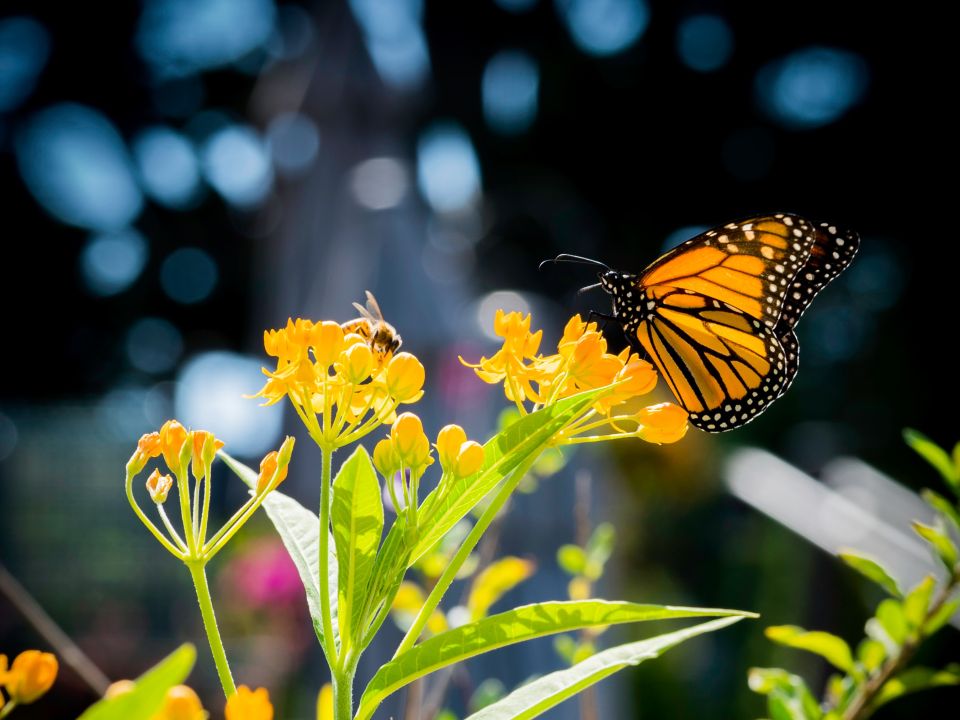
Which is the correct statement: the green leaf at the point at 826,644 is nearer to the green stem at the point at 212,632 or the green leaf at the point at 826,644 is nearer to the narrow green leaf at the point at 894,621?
the narrow green leaf at the point at 894,621

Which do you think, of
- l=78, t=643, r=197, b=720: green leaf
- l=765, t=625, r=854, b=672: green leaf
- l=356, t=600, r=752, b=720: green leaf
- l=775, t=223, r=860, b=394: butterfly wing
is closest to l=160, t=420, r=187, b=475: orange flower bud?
l=356, t=600, r=752, b=720: green leaf

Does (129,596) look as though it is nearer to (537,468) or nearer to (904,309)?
(537,468)

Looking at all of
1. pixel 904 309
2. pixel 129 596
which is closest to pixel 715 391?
pixel 129 596

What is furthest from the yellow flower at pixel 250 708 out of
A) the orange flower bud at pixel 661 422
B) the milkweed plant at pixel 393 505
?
the orange flower bud at pixel 661 422

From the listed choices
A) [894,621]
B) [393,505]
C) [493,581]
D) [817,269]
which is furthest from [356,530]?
[817,269]

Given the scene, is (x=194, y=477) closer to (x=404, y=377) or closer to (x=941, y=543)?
(x=404, y=377)

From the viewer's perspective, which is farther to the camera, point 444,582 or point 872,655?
point 872,655
